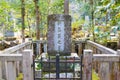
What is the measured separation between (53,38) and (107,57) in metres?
2.62

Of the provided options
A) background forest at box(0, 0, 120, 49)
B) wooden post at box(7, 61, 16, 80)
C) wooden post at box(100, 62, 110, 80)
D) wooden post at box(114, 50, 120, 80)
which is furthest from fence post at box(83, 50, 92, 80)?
background forest at box(0, 0, 120, 49)

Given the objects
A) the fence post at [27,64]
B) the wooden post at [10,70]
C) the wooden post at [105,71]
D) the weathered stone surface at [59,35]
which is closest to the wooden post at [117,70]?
the wooden post at [105,71]

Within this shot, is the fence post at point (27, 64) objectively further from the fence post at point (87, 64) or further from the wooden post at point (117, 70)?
the wooden post at point (117, 70)

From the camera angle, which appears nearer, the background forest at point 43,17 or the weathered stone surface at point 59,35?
the weathered stone surface at point 59,35

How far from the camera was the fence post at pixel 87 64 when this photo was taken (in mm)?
3657

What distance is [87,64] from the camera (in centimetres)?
369

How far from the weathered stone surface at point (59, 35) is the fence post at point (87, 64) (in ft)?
7.70

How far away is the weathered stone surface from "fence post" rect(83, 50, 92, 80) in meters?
2.35

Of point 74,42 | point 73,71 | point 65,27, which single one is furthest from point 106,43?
point 73,71

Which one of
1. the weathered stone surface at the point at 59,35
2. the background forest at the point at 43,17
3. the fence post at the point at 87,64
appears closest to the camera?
the fence post at the point at 87,64

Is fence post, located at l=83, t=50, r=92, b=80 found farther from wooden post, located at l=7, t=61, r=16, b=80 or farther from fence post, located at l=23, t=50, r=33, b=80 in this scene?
wooden post, located at l=7, t=61, r=16, b=80

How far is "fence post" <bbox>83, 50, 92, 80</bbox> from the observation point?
3.66 meters

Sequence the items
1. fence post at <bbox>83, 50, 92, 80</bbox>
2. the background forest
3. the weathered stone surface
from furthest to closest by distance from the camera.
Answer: the background forest
the weathered stone surface
fence post at <bbox>83, 50, 92, 80</bbox>

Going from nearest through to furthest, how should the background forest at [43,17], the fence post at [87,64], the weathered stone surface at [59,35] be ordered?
the fence post at [87,64] < the weathered stone surface at [59,35] < the background forest at [43,17]
